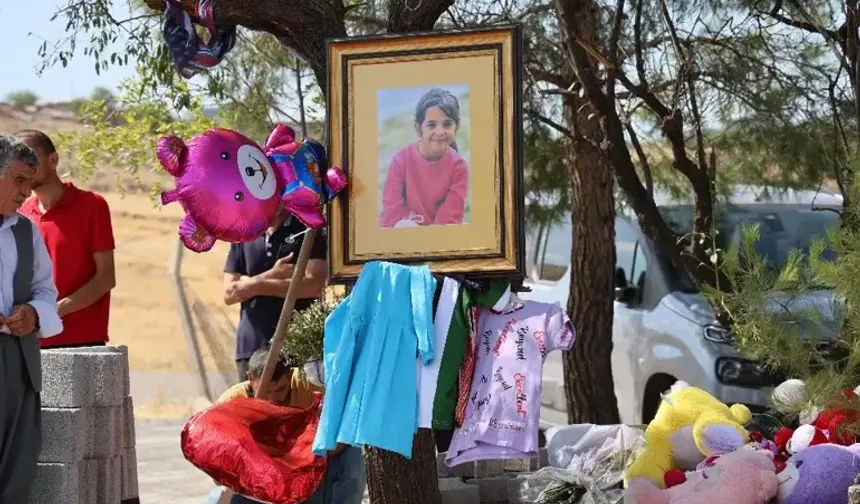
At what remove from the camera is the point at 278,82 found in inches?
367

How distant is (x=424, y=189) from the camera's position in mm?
4527

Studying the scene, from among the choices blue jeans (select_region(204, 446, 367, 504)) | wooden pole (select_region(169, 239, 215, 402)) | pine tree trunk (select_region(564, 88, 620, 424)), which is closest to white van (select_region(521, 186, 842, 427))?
pine tree trunk (select_region(564, 88, 620, 424))

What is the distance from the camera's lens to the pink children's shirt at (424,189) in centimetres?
450

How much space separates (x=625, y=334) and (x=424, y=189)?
4.30m

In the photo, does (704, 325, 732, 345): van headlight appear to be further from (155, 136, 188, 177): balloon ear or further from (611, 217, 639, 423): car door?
(155, 136, 188, 177): balloon ear

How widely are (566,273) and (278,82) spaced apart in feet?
7.83

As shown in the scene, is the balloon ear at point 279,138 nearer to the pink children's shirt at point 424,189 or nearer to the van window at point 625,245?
the pink children's shirt at point 424,189

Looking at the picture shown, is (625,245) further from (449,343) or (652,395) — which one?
(449,343)

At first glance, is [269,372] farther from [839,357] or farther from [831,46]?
Result: [831,46]

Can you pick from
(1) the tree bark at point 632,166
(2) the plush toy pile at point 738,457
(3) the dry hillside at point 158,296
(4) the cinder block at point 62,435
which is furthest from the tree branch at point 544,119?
(3) the dry hillside at point 158,296

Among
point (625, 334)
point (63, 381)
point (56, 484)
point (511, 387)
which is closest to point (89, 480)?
point (56, 484)

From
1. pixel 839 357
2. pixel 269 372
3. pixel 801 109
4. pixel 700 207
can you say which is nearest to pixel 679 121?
pixel 700 207

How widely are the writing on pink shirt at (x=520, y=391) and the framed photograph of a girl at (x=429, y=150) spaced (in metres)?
0.33

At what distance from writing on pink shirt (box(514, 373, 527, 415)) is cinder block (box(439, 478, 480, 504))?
159 cm
